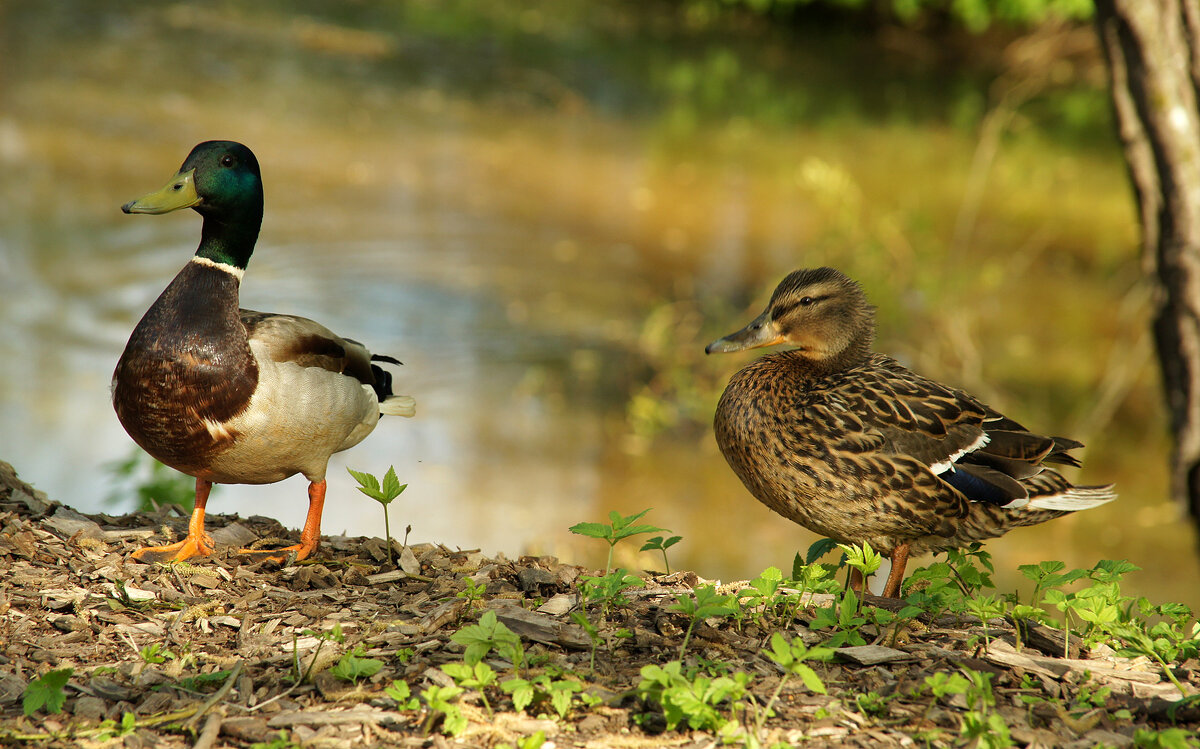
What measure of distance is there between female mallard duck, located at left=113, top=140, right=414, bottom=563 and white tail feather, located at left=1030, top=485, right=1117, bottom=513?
2.17 meters

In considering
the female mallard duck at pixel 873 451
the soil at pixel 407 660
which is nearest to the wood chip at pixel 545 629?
the soil at pixel 407 660

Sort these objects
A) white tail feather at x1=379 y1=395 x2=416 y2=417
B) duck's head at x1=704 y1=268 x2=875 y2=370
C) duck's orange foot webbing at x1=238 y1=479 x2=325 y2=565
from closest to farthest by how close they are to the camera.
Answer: duck's orange foot webbing at x1=238 y1=479 x2=325 y2=565, duck's head at x1=704 y1=268 x2=875 y2=370, white tail feather at x1=379 y1=395 x2=416 y2=417

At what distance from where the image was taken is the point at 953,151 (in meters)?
13.2

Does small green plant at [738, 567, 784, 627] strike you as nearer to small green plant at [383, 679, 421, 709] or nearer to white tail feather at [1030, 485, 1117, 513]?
small green plant at [383, 679, 421, 709]

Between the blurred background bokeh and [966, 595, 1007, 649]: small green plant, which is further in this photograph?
the blurred background bokeh

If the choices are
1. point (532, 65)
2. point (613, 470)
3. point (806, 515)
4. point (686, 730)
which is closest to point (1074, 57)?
point (532, 65)

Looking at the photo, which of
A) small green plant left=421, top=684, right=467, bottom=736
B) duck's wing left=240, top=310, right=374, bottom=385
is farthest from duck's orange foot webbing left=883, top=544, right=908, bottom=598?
duck's wing left=240, top=310, right=374, bottom=385

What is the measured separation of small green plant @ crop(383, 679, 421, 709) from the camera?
245 cm

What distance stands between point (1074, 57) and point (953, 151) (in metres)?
6.80

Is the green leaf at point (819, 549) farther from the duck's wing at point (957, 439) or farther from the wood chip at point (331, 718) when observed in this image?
the wood chip at point (331, 718)

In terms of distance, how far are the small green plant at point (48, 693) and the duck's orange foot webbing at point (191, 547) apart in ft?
2.96

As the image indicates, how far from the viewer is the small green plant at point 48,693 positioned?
2.40 metres

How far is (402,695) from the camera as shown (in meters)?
2.45

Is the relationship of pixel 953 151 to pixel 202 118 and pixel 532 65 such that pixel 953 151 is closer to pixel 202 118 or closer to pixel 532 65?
pixel 532 65
